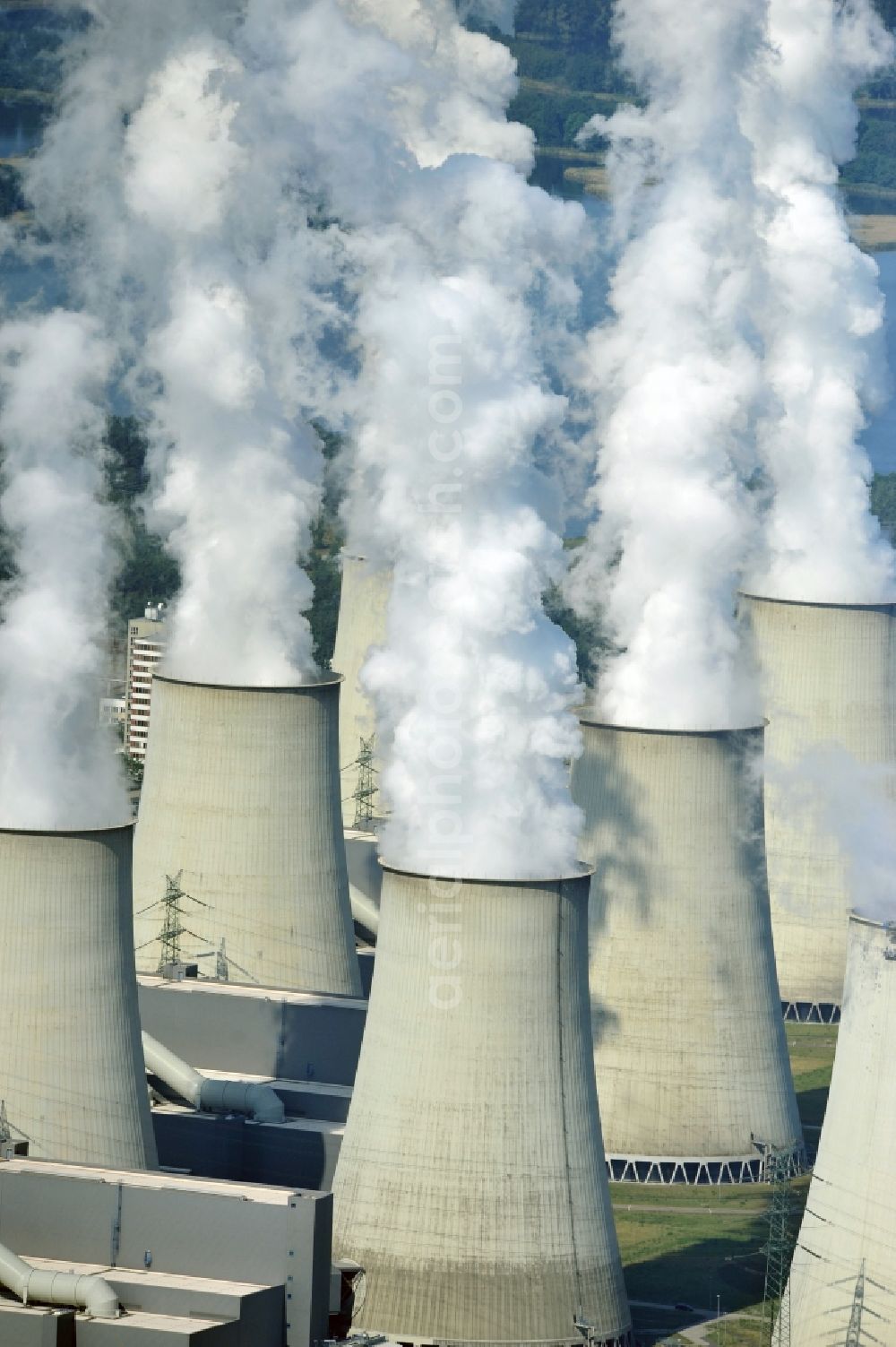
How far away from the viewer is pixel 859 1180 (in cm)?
2934

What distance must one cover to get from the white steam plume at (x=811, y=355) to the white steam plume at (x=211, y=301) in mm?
10191

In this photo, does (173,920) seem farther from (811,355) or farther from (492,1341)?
(811,355)

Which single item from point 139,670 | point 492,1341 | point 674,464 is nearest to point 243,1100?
point 492,1341

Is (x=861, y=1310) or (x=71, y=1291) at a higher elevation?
(x=71, y=1291)

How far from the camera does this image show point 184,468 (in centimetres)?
4041

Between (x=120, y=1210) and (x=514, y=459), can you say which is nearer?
(x=120, y=1210)

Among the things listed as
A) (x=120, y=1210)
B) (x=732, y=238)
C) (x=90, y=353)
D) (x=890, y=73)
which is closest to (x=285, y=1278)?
(x=120, y=1210)

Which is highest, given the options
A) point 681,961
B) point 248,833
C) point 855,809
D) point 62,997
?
point 855,809

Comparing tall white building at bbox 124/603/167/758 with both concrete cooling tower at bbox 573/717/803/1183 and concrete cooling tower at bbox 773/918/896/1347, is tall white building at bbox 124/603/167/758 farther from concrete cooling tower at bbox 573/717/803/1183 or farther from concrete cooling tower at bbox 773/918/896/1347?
concrete cooling tower at bbox 773/918/896/1347

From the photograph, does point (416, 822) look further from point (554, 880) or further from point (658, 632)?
point (658, 632)

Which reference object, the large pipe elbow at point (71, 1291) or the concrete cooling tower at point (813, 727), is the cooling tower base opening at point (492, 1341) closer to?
the large pipe elbow at point (71, 1291)

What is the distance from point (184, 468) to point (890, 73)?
81.7 metres

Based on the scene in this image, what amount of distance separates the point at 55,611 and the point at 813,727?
60.5 ft

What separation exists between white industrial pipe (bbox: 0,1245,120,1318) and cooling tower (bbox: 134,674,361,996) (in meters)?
12.2
